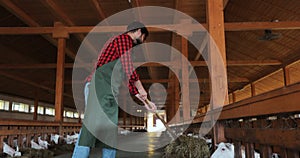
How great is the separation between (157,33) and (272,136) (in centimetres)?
635

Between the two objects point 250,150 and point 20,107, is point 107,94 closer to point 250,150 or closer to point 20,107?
point 250,150

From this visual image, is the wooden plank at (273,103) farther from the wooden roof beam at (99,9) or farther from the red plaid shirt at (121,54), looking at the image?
the wooden roof beam at (99,9)

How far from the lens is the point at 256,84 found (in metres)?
13.8

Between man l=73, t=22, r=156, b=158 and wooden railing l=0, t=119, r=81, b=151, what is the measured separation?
1963 millimetres

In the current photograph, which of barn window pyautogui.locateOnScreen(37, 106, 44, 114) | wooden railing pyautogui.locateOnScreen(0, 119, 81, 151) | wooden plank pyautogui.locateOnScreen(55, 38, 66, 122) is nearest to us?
wooden railing pyautogui.locateOnScreen(0, 119, 81, 151)

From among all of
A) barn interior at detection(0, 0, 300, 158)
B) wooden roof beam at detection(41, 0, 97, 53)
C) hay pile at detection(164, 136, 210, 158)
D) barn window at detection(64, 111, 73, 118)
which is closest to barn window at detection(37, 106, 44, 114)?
barn interior at detection(0, 0, 300, 158)

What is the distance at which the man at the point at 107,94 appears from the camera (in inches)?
69.6

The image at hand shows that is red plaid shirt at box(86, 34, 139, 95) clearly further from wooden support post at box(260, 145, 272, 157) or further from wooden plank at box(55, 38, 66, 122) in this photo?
wooden plank at box(55, 38, 66, 122)

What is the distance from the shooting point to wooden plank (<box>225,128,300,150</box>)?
1.16 m

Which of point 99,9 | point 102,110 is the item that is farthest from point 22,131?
point 99,9

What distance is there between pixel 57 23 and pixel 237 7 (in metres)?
4.69

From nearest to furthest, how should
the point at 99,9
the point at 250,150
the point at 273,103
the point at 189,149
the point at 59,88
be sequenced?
the point at 273,103, the point at 250,150, the point at 189,149, the point at 99,9, the point at 59,88

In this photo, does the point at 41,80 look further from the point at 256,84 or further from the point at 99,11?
the point at 256,84

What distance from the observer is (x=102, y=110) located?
1788 mm
